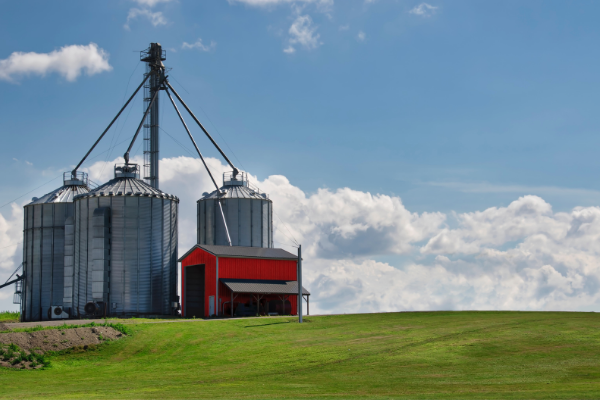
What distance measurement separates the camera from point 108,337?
39062 mm

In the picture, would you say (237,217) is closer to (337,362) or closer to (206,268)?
(206,268)

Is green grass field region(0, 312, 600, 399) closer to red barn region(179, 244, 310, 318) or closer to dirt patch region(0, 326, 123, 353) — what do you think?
dirt patch region(0, 326, 123, 353)

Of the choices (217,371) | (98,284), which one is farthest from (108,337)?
(98,284)

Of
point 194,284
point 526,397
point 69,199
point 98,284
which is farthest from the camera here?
point 69,199

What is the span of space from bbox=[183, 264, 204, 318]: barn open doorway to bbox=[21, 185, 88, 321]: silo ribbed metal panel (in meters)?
13.9

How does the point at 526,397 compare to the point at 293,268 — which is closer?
the point at 526,397

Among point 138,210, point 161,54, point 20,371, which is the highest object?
point 161,54

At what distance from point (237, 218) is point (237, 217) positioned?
0.42ft

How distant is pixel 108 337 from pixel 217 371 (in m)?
11.6

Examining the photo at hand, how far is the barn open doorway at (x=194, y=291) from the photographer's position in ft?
212

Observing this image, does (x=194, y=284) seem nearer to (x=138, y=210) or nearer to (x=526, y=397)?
(x=138, y=210)

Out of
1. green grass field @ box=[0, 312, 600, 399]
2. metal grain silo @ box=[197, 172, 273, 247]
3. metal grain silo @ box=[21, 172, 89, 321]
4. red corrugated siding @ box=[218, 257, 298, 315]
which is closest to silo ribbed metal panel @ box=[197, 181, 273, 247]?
metal grain silo @ box=[197, 172, 273, 247]

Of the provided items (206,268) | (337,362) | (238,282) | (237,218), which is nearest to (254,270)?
(238,282)

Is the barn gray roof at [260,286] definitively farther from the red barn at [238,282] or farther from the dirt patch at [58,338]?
the dirt patch at [58,338]
